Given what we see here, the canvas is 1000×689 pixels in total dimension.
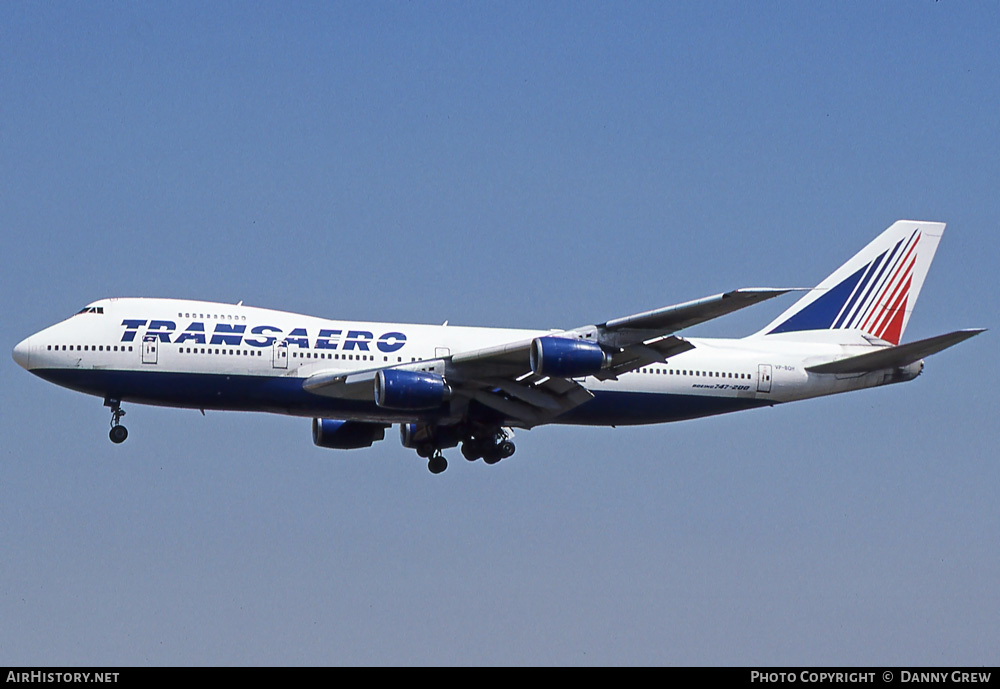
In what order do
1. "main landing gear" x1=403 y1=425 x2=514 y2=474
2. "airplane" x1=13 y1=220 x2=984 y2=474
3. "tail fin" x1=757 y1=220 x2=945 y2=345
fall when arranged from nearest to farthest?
1. "airplane" x1=13 y1=220 x2=984 y2=474
2. "main landing gear" x1=403 y1=425 x2=514 y2=474
3. "tail fin" x1=757 y1=220 x2=945 y2=345

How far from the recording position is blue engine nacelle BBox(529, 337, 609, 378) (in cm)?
4450

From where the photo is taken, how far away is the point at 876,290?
55469 millimetres

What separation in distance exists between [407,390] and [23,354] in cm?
1255

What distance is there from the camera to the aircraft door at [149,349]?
47.4 metres

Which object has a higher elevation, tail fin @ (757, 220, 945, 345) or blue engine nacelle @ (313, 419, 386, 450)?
tail fin @ (757, 220, 945, 345)

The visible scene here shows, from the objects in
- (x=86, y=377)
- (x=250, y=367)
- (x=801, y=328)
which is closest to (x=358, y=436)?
(x=250, y=367)

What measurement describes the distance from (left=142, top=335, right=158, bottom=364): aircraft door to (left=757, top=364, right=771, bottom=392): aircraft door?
801 inches

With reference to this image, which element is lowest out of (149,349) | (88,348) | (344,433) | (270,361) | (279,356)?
(344,433)

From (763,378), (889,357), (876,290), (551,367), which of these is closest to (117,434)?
(551,367)

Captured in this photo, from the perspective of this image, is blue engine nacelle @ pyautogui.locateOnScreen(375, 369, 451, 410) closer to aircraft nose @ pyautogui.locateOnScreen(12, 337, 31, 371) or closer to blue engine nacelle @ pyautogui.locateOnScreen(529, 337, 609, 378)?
blue engine nacelle @ pyautogui.locateOnScreen(529, 337, 609, 378)

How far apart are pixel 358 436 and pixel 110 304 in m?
Answer: 10.1

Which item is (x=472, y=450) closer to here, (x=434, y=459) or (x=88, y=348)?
(x=434, y=459)

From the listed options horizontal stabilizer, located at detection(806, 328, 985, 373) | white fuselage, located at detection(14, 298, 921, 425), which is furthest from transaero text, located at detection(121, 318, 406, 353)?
horizontal stabilizer, located at detection(806, 328, 985, 373)

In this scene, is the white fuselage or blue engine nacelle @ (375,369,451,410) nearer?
blue engine nacelle @ (375,369,451,410)
